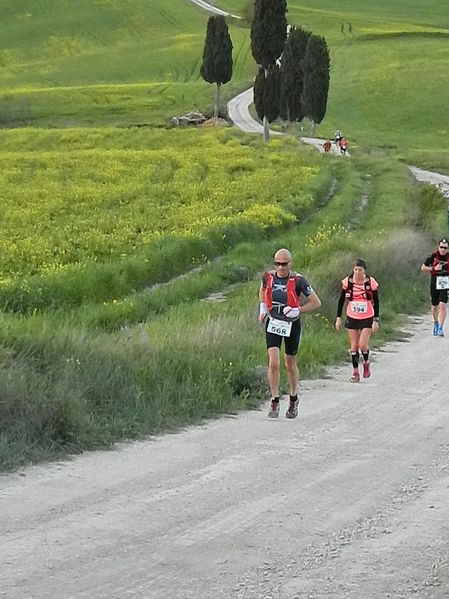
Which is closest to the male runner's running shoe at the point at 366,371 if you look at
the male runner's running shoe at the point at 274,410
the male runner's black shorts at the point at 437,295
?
the male runner's running shoe at the point at 274,410

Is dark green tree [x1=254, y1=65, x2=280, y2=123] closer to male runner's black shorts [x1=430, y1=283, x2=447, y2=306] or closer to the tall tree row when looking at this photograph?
the tall tree row

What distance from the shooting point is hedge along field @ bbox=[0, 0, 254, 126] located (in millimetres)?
87250

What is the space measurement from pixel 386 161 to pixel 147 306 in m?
39.5

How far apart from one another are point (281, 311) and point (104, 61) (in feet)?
369

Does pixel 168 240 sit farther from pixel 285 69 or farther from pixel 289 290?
pixel 285 69

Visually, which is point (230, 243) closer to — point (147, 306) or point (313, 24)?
point (147, 306)

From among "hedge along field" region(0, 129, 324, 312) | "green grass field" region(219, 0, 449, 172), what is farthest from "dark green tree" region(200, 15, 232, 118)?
"hedge along field" region(0, 129, 324, 312)

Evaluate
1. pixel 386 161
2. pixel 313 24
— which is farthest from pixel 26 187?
pixel 313 24

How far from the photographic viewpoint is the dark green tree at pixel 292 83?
76562 millimetres

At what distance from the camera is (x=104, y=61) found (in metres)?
120

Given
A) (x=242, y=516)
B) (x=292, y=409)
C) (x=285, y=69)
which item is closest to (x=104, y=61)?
(x=285, y=69)

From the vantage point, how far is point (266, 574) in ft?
22.1

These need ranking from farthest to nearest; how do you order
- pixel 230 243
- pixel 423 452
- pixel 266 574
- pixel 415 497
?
1. pixel 230 243
2. pixel 423 452
3. pixel 415 497
4. pixel 266 574

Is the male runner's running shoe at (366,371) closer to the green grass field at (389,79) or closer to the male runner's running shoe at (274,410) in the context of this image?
the male runner's running shoe at (274,410)
